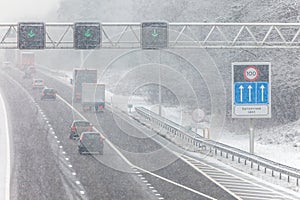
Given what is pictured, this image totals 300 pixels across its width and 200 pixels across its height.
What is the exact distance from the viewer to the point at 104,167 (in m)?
32.8

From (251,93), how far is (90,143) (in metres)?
9.28

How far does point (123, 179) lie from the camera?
29062 mm

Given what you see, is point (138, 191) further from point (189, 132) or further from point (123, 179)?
point (189, 132)

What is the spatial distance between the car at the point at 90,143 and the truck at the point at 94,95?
87.7 ft

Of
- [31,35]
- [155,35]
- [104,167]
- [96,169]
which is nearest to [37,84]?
[31,35]

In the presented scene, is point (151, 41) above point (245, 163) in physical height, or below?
above

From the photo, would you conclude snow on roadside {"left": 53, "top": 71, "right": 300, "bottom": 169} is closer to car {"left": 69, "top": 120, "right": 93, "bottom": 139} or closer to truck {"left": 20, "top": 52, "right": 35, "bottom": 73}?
car {"left": 69, "top": 120, "right": 93, "bottom": 139}

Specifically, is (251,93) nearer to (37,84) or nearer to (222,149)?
(222,149)

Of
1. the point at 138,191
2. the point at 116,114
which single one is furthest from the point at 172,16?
the point at 138,191

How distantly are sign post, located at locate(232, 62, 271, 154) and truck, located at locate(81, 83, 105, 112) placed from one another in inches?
1137

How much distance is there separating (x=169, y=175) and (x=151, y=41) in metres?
11.2

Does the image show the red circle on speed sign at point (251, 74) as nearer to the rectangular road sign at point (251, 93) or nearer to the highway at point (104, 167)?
the rectangular road sign at point (251, 93)

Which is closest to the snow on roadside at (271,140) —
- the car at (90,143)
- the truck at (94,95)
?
the car at (90,143)

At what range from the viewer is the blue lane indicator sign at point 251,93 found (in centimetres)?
3597
